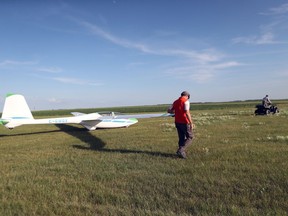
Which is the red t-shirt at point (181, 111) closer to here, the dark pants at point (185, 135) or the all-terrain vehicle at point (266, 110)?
the dark pants at point (185, 135)

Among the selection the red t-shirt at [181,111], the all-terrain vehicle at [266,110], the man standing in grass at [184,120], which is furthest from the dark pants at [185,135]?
the all-terrain vehicle at [266,110]

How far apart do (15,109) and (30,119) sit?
41.5 inches

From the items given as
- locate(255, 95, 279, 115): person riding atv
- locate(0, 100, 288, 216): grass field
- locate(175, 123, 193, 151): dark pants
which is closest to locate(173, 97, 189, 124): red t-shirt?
locate(175, 123, 193, 151): dark pants

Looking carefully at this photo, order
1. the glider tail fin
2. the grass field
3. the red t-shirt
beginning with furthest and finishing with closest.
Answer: the glider tail fin → the red t-shirt → the grass field

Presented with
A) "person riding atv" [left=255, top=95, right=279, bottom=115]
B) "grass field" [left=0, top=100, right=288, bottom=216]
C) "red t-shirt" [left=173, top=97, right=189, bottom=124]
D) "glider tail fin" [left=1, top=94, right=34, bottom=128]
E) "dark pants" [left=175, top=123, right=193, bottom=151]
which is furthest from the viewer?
"person riding atv" [left=255, top=95, right=279, bottom=115]

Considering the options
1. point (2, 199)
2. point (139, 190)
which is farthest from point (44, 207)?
point (139, 190)

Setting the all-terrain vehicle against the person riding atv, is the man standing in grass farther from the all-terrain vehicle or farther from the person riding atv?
the all-terrain vehicle

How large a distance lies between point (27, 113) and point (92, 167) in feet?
36.9

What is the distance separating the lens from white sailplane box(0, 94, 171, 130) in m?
16.1

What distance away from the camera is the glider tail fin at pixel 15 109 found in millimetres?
16062

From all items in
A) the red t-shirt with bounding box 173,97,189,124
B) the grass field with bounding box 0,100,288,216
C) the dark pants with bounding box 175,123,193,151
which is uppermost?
the red t-shirt with bounding box 173,97,189,124

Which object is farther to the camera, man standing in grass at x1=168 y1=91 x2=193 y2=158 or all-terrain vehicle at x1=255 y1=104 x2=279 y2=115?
all-terrain vehicle at x1=255 y1=104 x2=279 y2=115

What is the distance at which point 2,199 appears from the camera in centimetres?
505

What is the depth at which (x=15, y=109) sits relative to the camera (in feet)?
53.7
